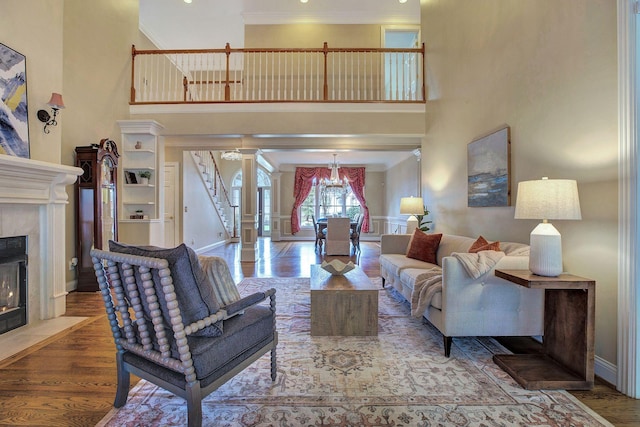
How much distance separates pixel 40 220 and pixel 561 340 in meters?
4.49

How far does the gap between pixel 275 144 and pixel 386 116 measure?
2202mm

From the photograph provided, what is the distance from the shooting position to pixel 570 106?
2.26m

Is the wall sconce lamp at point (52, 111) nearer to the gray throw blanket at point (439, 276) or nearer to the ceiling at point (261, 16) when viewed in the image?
the ceiling at point (261, 16)

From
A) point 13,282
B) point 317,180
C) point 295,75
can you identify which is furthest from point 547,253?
point 317,180

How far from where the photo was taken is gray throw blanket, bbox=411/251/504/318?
7.22ft

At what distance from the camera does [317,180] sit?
10.9 m

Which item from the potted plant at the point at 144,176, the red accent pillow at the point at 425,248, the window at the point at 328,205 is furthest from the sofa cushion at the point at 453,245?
the window at the point at 328,205

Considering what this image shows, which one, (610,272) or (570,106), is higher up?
(570,106)

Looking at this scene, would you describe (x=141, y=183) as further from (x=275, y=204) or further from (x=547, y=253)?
(x=275, y=204)

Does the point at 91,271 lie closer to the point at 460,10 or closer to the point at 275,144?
the point at 275,144

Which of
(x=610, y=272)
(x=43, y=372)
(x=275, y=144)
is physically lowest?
(x=43, y=372)

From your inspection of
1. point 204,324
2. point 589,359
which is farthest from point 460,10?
point 204,324

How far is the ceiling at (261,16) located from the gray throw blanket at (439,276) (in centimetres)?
367

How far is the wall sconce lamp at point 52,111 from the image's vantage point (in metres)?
2.92
